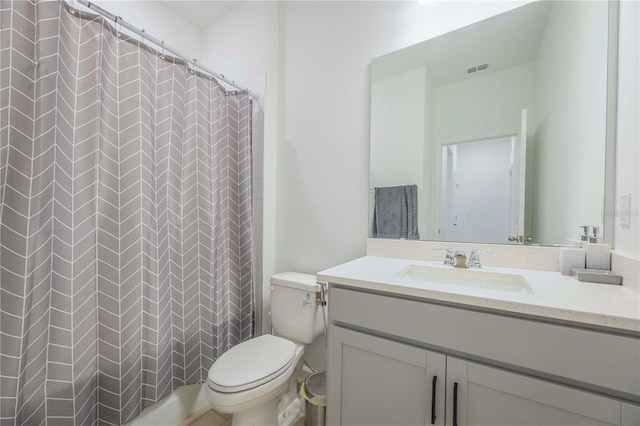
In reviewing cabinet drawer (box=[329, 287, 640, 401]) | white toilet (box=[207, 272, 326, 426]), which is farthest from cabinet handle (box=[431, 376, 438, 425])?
white toilet (box=[207, 272, 326, 426])

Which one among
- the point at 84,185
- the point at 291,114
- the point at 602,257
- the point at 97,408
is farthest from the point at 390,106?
the point at 97,408

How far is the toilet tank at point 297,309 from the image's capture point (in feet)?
4.72

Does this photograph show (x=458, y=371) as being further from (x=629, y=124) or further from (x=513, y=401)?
(x=629, y=124)

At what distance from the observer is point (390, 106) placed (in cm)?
146

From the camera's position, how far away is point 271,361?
1.21 m

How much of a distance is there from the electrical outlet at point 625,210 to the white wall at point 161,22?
9.42 ft

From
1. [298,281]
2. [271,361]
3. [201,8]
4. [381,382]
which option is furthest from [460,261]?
[201,8]

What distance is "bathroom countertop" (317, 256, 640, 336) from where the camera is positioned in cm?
62

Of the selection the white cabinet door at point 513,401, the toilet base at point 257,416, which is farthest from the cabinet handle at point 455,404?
the toilet base at point 257,416

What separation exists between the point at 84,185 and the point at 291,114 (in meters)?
1.25

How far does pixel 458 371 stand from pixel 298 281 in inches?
35.7

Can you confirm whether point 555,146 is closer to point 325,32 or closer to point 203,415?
point 325,32

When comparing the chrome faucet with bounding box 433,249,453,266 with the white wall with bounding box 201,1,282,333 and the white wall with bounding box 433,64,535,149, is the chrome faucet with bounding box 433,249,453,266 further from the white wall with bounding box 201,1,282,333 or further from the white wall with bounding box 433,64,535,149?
the white wall with bounding box 201,1,282,333

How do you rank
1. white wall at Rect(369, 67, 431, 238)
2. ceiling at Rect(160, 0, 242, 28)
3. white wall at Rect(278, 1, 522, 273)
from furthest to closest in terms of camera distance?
ceiling at Rect(160, 0, 242, 28) < white wall at Rect(278, 1, 522, 273) < white wall at Rect(369, 67, 431, 238)
